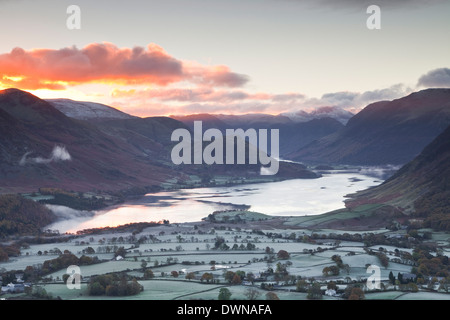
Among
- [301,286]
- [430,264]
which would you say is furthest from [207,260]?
[430,264]

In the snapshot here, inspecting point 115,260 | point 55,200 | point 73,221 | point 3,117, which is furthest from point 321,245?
point 3,117

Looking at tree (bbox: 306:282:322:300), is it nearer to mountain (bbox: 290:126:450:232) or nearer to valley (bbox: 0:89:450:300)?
valley (bbox: 0:89:450:300)

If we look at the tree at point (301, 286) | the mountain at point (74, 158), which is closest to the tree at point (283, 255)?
the tree at point (301, 286)

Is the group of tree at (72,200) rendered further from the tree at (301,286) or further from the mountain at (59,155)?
the tree at (301,286)

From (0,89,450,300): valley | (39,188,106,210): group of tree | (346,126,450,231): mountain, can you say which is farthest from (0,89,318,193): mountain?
(346,126,450,231): mountain

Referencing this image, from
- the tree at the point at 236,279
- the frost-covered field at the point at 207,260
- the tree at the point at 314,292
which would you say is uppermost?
the tree at the point at 314,292
